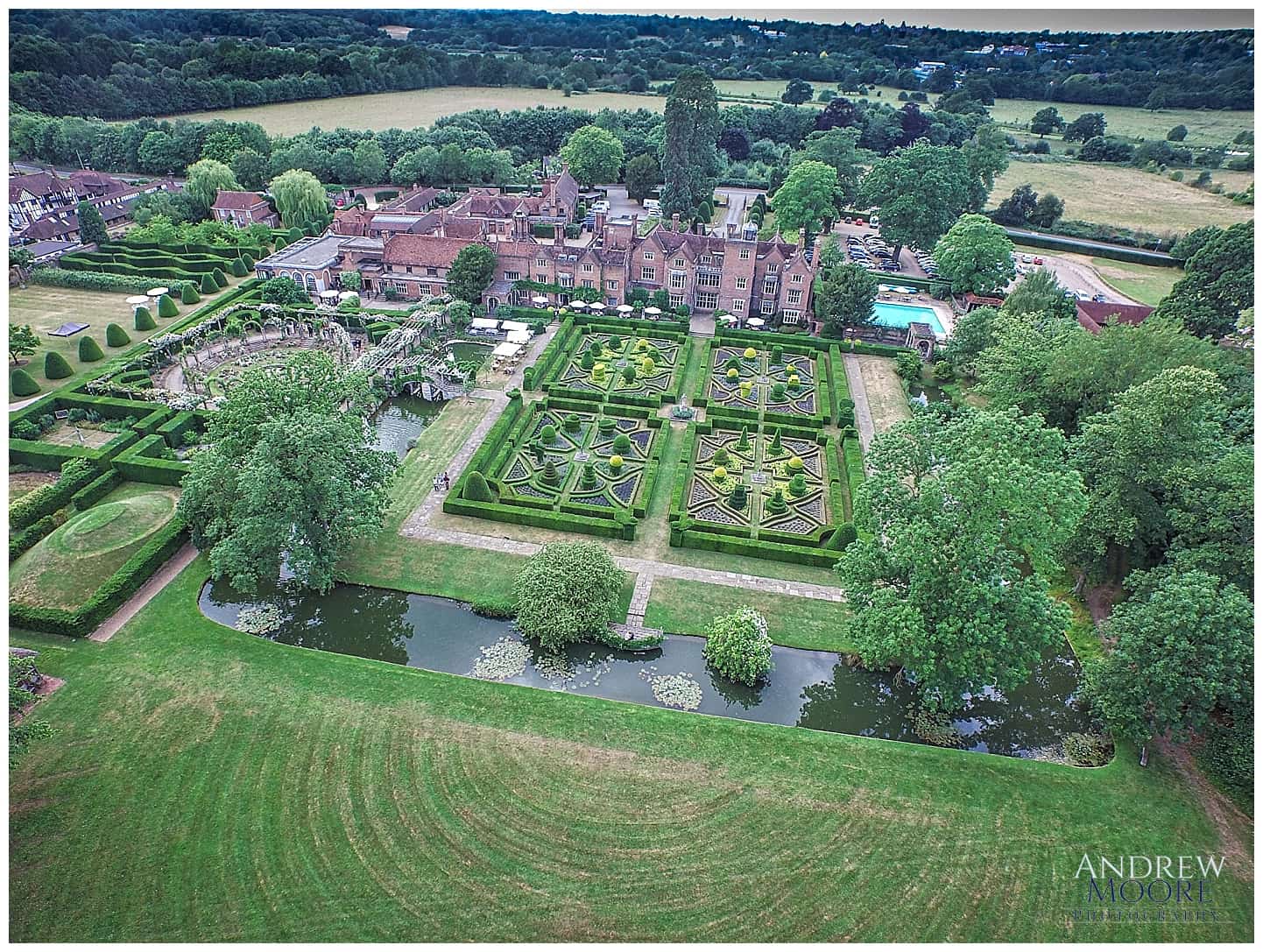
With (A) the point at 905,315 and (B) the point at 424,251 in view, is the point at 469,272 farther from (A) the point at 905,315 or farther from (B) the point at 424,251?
(A) the point at 905,315

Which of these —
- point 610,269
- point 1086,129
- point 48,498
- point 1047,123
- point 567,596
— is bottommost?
point 48,498

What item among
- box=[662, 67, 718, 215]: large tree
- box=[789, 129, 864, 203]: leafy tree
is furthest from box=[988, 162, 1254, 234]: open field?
box=[662, 67, 718, 215]: large tree

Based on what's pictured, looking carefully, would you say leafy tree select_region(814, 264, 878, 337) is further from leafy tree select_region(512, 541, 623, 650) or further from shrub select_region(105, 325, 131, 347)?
shrub select_region(105, 325, 131, 347)

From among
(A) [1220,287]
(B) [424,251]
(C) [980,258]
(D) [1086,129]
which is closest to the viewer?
(A) [1220,287]

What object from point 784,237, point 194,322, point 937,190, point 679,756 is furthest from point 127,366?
point 937,190

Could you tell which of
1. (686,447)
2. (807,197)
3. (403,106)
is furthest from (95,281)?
(403,106)
